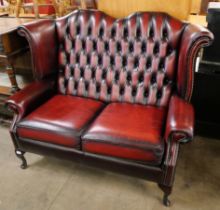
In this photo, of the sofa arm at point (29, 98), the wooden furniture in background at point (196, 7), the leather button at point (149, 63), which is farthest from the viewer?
the wooden furniture in background at point (196, 7)

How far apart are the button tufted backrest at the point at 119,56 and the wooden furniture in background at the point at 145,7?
0.13 meters

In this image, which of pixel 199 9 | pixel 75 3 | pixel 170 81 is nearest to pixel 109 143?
pixel 170 81

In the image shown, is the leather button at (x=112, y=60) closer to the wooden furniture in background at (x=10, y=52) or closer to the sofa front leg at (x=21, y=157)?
the wooden furniture in background at (x=10, y=52)

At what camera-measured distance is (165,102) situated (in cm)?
181

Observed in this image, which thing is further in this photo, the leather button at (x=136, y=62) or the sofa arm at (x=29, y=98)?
the leather button at (x=136, y=62)

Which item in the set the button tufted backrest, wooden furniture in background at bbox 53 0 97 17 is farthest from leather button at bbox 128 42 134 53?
wooden furniture in background at bbox 53 0 97 17

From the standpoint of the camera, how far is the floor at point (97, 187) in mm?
1568

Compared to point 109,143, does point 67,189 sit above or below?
below

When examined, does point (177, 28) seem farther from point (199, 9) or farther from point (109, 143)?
point (199, 9)

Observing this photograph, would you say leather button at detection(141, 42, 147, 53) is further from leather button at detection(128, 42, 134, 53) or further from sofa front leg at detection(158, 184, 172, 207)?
sofa front leg at detection(158, 184, 172, 207)

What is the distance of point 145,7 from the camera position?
1907 millimetres

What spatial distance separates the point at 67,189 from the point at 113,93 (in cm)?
83

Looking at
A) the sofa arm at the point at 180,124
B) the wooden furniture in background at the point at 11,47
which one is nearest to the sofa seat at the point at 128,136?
the sofa arm at the point at 180,124

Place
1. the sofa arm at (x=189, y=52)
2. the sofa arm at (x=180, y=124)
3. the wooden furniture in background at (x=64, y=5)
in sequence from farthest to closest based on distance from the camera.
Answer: the wooden furniture in background at (x=64, y=5)
the sofa arm at (x=189, y=52)
the sofa arm at (x=180, y=124)
